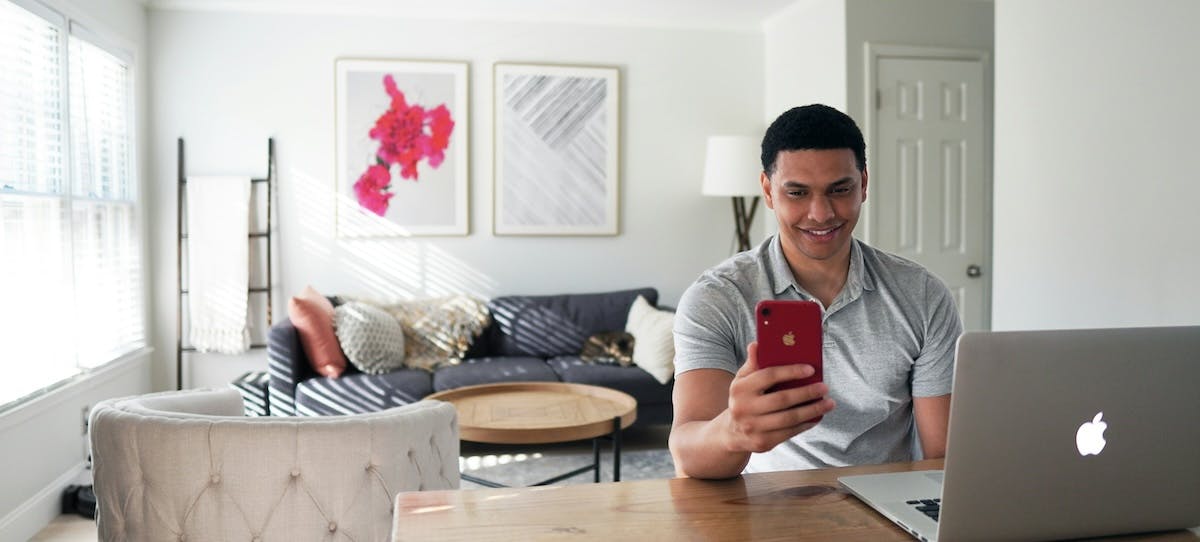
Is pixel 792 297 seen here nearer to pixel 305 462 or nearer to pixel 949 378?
pixel 949 378

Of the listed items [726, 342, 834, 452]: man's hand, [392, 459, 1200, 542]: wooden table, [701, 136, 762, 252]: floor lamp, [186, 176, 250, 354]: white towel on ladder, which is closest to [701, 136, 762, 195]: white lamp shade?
[701, 136, 762, 252]: floor lamp

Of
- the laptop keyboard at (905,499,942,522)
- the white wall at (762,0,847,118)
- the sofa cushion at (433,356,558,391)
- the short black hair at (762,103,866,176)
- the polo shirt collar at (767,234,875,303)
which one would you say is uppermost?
the white wall at (762,0,847,118)

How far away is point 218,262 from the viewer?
15.8ft

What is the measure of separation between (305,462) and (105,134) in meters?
3.34

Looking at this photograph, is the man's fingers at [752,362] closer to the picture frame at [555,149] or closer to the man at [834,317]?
the man at [834,317]

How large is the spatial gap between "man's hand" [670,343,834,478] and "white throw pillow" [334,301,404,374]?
9.96 ft

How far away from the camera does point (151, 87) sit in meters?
4.76

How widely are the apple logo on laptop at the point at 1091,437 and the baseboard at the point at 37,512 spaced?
3.38m

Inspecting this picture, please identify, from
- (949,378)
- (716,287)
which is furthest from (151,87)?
(949,378)

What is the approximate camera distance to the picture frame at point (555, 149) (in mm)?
5133

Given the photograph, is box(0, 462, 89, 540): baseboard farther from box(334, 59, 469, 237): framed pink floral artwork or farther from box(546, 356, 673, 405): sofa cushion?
box(546, 356, 673, 405): sofa cushion

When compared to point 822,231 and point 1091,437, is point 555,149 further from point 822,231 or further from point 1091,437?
point 1091,437

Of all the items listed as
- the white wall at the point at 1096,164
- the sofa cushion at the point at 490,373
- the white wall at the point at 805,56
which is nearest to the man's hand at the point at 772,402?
the white wall at the point at 1096,164

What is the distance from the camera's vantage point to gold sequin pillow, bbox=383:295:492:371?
Answer: 15.0ft
